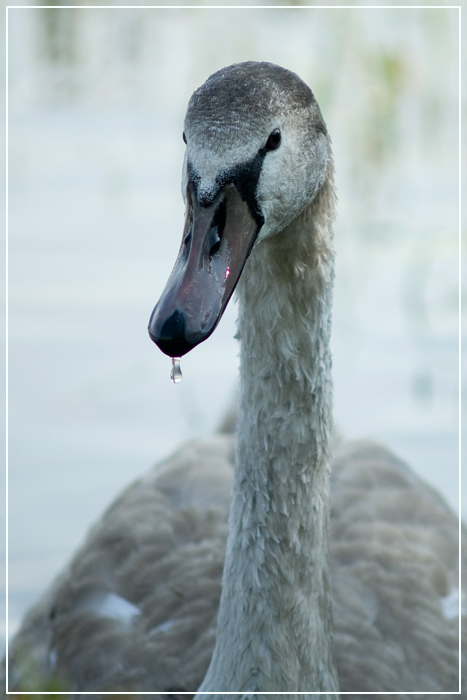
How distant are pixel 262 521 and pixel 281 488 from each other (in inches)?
4.4

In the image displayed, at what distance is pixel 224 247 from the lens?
3.00 metres

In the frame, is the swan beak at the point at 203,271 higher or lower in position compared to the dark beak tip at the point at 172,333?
higher

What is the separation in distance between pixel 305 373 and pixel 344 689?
3.70ft

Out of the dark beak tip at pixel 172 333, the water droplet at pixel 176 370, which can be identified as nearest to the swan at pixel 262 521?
the dark beak tip at pixel 172 333

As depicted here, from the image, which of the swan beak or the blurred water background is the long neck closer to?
the swan beak

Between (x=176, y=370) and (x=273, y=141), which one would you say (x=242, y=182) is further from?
(x=176, y=370)

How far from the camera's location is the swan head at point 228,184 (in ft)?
9.26

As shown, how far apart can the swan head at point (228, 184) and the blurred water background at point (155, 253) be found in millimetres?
2889

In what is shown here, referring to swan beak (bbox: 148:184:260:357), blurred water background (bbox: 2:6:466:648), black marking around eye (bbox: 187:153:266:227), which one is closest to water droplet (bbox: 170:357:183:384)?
swan beak (bbox: 148:184:260:357)

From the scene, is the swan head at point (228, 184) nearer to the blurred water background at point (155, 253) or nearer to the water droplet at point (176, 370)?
the water droplet at point (176, 370)

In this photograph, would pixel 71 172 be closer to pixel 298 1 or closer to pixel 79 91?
pixel 79 91

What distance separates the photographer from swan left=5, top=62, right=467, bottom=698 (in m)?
3.02

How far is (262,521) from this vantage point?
3.60 m

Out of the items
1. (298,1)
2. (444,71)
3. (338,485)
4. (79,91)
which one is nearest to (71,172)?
(79,91)
